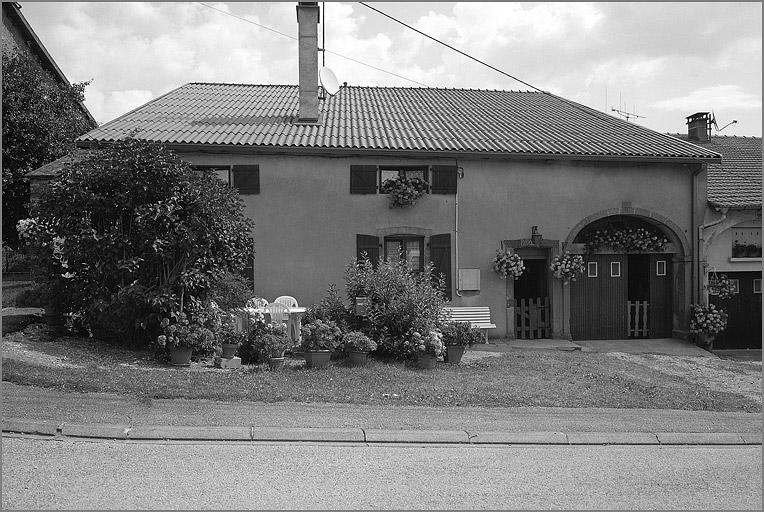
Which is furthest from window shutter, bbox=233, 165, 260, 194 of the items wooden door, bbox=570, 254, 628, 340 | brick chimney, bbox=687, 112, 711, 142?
brick chimney, bbox=687, 112, 711, 142

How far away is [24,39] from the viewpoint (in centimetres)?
2275

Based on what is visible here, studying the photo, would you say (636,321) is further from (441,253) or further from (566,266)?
(441,253)

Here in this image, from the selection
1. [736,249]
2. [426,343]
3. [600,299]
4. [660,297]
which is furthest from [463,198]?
[736,249]


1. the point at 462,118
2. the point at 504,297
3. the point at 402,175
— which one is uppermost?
the point at 462,118

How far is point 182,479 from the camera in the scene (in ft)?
17.1

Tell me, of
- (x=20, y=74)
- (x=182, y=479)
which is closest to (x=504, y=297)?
(x=182, y=479)

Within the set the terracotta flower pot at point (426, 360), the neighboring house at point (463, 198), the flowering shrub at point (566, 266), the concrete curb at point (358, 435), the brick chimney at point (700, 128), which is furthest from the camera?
the brick chimney at point (700, 128)

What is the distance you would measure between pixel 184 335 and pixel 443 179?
22.3 feet

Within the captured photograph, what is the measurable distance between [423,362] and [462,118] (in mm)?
8560

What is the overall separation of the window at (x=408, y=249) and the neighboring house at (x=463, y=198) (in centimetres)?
2

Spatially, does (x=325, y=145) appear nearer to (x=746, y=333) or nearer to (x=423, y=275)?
(x=423, y=275)

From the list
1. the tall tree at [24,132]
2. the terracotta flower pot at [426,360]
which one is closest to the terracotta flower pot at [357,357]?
the terracotta flower pot at [426,360]

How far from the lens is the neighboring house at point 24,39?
21141mm

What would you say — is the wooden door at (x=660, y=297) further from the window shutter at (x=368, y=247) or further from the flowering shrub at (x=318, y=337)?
the flowering shrub at (x=318, y=337)
